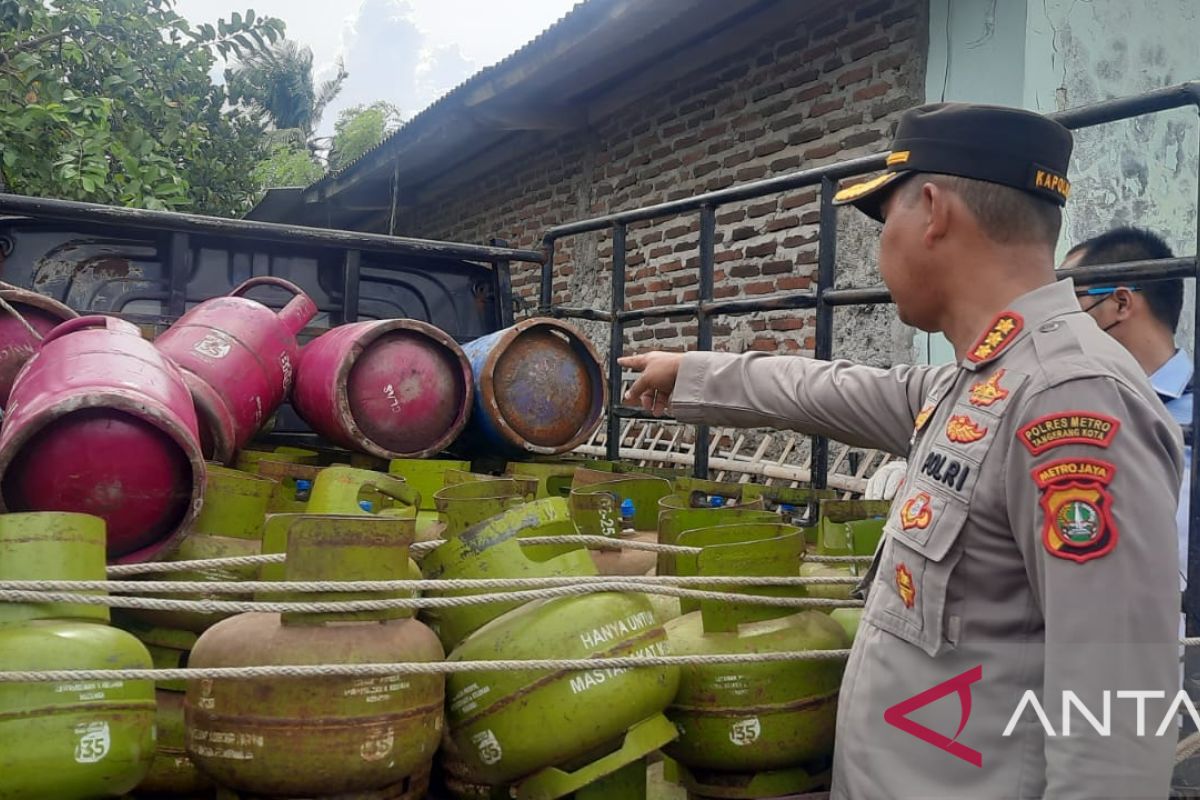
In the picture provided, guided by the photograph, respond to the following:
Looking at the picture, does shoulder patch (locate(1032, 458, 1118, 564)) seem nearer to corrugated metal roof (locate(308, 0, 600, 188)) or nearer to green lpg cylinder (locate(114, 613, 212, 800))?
green lpg cylinder (locate(114, 613, 212, 800))

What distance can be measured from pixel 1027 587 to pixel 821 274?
66.8 inches

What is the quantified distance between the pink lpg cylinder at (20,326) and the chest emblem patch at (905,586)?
213 centimetres

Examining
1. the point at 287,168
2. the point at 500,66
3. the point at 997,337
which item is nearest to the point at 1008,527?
the point at 997,337

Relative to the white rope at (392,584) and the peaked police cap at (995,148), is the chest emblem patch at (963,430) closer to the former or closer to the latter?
the peaked police cap at (995,148)

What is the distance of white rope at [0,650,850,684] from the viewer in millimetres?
1499

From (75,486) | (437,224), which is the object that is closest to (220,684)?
(75,486)

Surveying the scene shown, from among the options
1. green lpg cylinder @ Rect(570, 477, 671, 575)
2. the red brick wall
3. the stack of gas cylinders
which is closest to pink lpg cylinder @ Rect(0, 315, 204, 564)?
the stack of gas cylinders

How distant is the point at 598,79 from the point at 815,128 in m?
2.16

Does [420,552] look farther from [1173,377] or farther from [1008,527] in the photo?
[1173,377]

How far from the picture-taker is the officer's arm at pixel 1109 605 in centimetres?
128

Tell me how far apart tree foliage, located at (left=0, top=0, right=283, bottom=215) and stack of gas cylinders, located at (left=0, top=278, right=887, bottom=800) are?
209 inches

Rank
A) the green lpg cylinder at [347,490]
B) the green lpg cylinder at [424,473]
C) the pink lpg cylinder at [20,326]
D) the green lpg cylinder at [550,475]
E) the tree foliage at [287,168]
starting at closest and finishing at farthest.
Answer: the green lpg cylinder at [347,490] < the pink lpg cylinder at [20,326] < the green lpg cylinder at [424,473] < the green lpg cylinder at [550,475] < the tree foliage at [287,168]

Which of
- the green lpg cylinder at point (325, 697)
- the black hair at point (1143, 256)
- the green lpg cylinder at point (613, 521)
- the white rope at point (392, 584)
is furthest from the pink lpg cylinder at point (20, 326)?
the black hair at point (1143, 256)

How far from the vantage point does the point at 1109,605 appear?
128 cm
